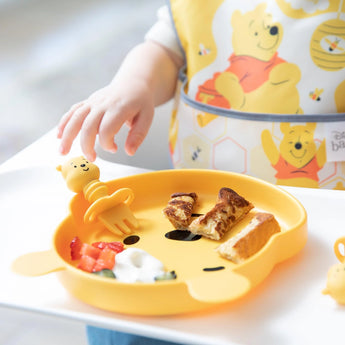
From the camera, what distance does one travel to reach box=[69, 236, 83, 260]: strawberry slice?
1.67 feet

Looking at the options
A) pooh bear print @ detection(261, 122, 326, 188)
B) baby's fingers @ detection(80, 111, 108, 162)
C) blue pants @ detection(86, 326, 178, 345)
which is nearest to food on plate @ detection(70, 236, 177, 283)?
blue pants @ detection(86, 326, 178, 345)

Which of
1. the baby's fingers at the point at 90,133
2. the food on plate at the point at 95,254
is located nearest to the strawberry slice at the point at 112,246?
the food on plate at the point at 95,254

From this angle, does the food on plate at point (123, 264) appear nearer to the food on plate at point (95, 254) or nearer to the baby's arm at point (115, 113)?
the food on plate at point (95, 254)

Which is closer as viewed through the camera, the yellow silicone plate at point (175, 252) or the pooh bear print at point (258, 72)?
the yellow silicone plate at point (175, 252)

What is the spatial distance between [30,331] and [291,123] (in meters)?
0.61

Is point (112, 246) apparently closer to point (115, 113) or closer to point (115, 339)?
point (115, 339)

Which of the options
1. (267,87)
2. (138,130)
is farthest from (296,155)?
(138,130)

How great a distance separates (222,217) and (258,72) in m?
0.42

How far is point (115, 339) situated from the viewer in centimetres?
56

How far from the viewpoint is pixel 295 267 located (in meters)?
0.50

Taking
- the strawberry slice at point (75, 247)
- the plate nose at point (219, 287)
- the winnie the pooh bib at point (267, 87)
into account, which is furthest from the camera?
the winnie the pooh bib at point (267, 87)

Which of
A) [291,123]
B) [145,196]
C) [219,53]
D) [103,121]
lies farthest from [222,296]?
[219,53]

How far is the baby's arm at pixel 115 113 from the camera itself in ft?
2.31

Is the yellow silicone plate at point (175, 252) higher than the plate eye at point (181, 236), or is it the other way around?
the yellow silicone plate at point (175, 252)
